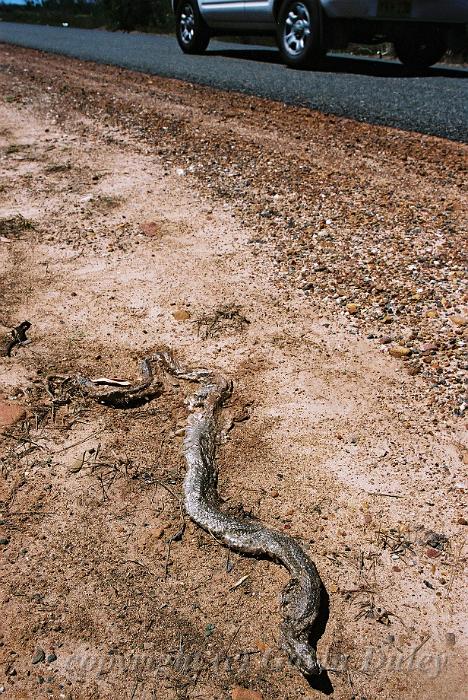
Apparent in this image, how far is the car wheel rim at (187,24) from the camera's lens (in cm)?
1067

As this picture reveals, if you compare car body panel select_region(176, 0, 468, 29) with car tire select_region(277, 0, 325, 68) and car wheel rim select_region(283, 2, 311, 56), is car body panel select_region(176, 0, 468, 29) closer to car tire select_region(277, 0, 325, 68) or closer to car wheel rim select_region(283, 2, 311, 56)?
car tire select_region(277, 0, 325, 68)

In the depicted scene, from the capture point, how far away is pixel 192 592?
7.50 feet

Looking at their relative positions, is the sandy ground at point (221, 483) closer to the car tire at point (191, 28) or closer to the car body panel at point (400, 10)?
the car body panel at point (400, 10)

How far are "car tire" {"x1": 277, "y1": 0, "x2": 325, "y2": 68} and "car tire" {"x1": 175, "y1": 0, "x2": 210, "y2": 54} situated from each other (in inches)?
86.7

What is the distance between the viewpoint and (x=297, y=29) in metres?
8.65

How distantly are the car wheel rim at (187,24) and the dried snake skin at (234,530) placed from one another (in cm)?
947

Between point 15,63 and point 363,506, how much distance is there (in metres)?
11.1

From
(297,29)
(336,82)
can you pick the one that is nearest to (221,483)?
(336,82)

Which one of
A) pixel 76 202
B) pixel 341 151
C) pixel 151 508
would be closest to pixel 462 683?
pixel 151 508

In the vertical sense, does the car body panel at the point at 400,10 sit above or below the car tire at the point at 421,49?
above

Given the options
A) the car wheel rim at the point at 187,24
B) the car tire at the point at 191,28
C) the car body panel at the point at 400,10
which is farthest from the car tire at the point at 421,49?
the car wheel rim at the point at 187,24

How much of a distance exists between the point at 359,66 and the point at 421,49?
3.15ft

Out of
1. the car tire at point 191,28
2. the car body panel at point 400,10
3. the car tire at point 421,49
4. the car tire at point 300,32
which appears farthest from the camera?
the car tire at point 191,28

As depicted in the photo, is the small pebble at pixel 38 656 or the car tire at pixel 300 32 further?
the car tire at pixel 300 32
